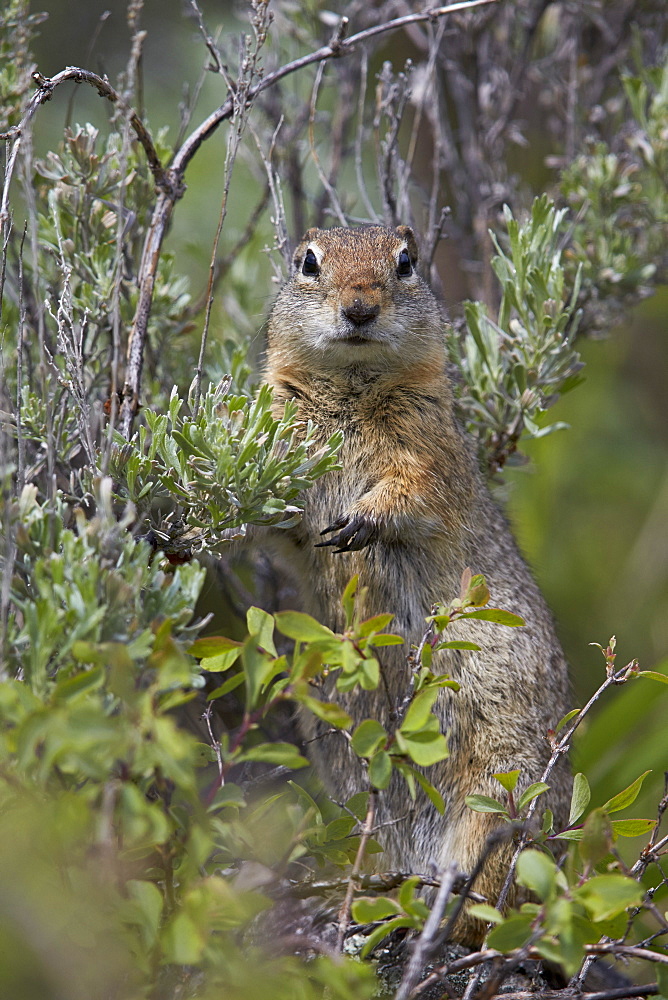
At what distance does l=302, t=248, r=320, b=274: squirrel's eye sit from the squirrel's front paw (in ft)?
3.04

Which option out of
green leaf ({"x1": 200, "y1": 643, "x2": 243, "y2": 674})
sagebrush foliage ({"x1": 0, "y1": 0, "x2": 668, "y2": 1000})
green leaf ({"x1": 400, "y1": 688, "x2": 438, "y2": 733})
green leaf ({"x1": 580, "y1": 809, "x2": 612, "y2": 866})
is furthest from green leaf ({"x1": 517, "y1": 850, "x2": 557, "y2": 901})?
green leaf ({"x1": 200, "y1": 643, "x2": 243, "y2": 674})

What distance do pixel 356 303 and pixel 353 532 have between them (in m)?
0.70

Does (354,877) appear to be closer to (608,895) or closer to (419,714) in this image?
(419,714)

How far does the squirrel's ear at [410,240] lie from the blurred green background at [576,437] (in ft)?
5.36

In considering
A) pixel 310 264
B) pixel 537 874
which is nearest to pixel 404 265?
pixel 310 264

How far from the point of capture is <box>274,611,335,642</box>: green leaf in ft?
5.81

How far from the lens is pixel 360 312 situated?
290 cm

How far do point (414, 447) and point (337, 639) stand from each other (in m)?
1.45

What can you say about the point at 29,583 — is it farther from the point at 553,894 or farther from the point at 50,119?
the point at 50,119

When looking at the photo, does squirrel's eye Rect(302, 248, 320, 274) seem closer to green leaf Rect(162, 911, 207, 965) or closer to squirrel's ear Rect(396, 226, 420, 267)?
squirrel's ear Rect(396, 226, 420, 267)

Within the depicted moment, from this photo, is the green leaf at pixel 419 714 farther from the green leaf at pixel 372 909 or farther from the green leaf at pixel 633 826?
the green leaf at pixel 633 826

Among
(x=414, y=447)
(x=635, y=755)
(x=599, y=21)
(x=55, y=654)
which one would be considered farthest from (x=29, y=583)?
(x=599, y=21)

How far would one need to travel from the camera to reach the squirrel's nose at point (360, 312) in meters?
2.90

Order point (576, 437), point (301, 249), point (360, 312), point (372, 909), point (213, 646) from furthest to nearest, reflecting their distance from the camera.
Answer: point (576, 437)
point (301, 249)
point (360, 312)
point (213, 646)
point (372, 909)
